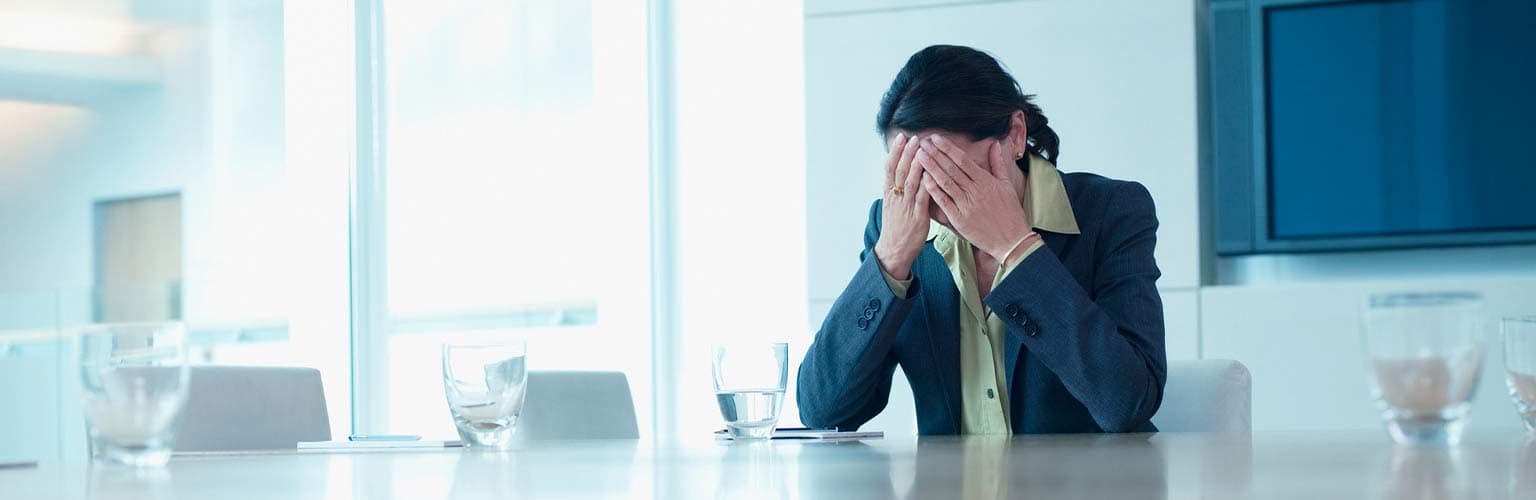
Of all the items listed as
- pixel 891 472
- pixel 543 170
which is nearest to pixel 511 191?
pixel 543 170

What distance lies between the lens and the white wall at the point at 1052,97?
3930 millimetres

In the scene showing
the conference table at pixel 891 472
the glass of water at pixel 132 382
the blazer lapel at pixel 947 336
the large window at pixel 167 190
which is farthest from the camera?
the large window at pixel 167 190

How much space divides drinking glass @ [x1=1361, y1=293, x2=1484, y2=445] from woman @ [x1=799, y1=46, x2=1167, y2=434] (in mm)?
872

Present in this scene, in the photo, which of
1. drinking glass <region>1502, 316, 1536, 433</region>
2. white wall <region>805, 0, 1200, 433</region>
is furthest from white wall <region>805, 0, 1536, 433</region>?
drinking glass <region>1502, 316, 1536, 433</region>

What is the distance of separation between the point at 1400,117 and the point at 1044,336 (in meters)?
2.46

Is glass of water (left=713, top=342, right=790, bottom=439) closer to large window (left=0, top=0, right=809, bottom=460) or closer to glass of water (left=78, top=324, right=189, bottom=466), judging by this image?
glass of water (left=78, top=324, right=189, bottom=466)

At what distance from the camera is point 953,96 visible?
1.98 metres

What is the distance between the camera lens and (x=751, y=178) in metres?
4.96

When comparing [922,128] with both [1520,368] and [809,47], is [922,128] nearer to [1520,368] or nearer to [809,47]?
[1520,368]

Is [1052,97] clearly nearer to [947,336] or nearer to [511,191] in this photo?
[511,191]

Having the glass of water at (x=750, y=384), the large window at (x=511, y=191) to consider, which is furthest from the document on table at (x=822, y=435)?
the large window at (x=511, y=191)

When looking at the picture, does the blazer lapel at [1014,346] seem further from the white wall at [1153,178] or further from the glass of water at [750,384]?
the white wall at [1153,178]

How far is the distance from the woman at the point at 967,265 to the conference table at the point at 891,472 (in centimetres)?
65

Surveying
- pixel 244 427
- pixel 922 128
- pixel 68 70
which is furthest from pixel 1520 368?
pixel 68 70
